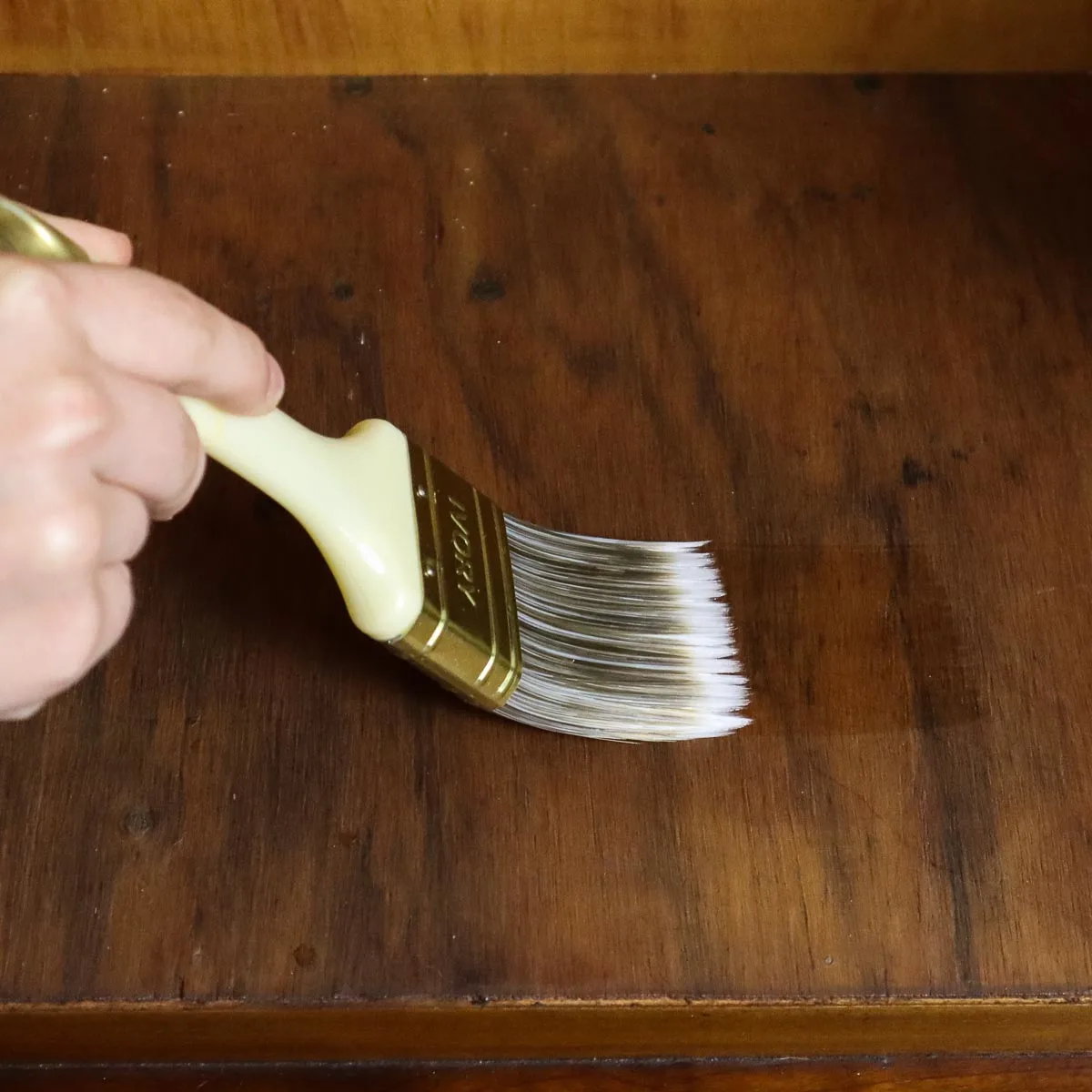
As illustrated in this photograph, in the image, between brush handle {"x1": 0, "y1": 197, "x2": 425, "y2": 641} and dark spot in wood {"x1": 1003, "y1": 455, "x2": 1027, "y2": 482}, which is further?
dark spot in wood {"x1": 1003, "y1": 455, "x2": 1027, "y2": 482}

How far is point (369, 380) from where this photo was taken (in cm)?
73

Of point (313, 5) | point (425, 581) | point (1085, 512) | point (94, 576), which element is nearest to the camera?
point (94, 576)

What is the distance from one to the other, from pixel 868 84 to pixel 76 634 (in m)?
0.72

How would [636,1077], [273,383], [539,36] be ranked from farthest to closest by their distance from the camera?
[539,36], [636,1077], [273,383]

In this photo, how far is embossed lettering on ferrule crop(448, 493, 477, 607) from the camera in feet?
1.92

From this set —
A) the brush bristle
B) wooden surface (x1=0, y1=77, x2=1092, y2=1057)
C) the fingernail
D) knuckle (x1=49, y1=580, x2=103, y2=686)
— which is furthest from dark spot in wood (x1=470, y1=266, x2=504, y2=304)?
knuckle (x1=49, y1=580, x2=103, y2=686)

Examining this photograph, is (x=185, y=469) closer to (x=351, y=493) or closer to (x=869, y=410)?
(x=351, y=493)

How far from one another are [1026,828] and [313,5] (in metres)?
0.71

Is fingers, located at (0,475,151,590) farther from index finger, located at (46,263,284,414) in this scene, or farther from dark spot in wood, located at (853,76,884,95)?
dark spot in wood, located at (853,76,884,95)

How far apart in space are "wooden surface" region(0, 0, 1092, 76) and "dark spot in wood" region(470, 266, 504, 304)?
198 mm

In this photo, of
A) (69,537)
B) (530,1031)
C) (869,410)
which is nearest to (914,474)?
(869,410)

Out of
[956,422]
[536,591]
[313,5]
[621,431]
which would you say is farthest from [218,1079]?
[313,5]

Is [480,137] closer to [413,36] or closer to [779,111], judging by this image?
[413,36]

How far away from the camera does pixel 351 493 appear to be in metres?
0.54
